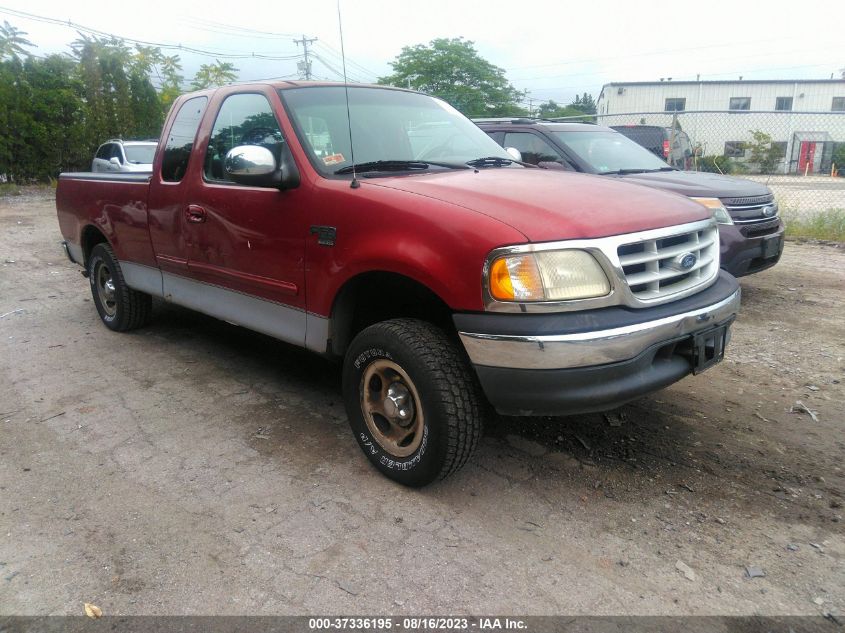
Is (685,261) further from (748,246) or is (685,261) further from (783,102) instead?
(783,102)

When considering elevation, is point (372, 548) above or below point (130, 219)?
below

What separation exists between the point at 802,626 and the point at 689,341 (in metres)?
1.16

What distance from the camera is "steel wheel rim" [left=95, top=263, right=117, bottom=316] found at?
5.62 m

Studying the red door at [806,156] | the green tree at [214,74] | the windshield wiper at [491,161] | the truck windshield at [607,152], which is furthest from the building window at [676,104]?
the windshield wiper at [491,161]

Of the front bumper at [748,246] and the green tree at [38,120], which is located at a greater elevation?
the green tree at [38,120]

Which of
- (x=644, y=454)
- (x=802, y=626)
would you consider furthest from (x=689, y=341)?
(x=802, y=626)

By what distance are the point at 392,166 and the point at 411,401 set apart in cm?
132

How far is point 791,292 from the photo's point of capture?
6773mm

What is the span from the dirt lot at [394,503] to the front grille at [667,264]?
95 cm

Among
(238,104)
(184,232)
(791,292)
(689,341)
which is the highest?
(238,104)

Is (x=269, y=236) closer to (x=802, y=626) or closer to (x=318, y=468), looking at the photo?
(x=318, y=468)

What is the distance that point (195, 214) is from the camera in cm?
412

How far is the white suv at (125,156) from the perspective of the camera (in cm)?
1441

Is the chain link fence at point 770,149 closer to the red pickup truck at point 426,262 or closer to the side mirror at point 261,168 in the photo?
the red pickup truck at point 426,262
